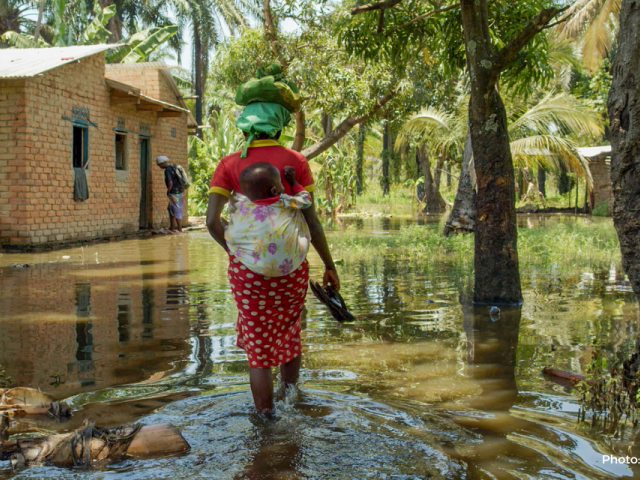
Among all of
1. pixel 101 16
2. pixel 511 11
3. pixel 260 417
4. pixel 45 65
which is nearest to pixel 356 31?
pixel 511 11

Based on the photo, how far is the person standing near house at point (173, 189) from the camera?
56.7 feet

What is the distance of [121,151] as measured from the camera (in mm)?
16953

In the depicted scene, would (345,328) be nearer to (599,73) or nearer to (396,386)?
(396,386)

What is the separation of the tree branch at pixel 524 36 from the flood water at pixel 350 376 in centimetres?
242

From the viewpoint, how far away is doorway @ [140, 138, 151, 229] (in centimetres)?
1791

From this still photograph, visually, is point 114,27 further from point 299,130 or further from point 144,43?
point 299,130

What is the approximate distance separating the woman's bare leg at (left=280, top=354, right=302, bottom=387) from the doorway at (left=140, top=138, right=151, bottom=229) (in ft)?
48.6

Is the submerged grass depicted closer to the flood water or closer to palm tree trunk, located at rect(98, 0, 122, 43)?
the flood water

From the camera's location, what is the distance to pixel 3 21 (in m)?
38.8

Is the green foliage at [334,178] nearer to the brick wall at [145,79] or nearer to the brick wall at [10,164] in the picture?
the brick wall at [145,79]

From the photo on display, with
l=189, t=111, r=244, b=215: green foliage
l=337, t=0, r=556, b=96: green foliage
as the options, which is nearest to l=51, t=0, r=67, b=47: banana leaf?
l=189, t=111, r=244, b=215: green foliage

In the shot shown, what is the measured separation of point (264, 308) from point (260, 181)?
68cm

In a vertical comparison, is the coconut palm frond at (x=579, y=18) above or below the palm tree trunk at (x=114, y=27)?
below

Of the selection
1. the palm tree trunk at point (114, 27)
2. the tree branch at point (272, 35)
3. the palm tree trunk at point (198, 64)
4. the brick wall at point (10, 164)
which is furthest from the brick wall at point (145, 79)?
the palm tree trunk at point (114, 27)
